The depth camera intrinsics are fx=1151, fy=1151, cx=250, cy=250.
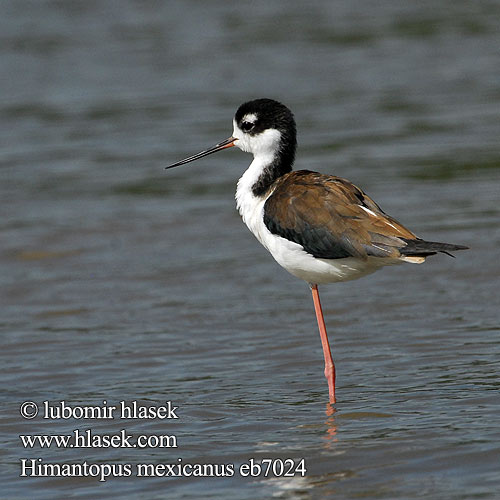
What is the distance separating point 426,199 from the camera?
10.8 metres

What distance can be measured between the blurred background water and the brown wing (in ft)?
2.80

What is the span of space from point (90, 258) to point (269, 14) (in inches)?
469

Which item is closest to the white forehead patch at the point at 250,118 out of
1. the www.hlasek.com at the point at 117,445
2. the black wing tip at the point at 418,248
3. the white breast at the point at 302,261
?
the white breast at the point at 302,261

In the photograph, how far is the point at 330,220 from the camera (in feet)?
19.9

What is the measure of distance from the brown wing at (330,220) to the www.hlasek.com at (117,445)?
45.0 inches

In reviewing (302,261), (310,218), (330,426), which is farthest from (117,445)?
(310,218)

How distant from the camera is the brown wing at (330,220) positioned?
5.86 metres

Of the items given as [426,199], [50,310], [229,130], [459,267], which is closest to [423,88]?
[229,130]

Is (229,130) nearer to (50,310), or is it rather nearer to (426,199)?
(426,199)

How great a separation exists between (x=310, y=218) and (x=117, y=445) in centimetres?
155

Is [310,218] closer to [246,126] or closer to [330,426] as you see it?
[246,126]

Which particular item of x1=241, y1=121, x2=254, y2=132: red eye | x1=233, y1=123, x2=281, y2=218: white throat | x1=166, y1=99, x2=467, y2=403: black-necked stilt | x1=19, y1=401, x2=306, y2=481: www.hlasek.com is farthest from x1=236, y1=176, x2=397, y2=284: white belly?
x1=19, y1=401, x2=306, y2=481: www.hlasek.com

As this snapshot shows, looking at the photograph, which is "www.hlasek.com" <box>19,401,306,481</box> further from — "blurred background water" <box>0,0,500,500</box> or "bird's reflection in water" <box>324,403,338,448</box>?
"bird's reflection in water" <box>324,403,338,448</box>

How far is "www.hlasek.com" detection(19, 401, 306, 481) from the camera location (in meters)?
5.34
